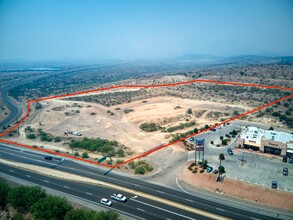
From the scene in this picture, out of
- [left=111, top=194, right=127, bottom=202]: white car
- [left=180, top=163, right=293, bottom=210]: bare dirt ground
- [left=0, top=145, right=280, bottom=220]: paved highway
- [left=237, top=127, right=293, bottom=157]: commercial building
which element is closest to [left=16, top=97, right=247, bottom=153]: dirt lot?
[left=0, top=145, right=280, bottom=220]: paved highway

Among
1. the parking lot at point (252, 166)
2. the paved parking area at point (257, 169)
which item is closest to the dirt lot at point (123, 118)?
the parking lot at point (252, 166)

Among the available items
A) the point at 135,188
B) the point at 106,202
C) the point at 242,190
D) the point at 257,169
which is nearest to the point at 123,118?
the point at 135,188

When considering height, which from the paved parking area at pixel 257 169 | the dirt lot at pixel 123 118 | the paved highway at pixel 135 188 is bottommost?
the paved highway at pixel 135 188

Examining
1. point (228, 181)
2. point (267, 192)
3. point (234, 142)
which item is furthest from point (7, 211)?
point (234, 142)

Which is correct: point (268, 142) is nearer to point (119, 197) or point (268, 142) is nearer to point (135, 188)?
point (135, 188)

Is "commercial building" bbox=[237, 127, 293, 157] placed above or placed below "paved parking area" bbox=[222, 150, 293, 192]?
above

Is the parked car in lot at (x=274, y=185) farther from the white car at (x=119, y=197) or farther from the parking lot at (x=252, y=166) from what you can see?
the white car at (x=119, y=197)

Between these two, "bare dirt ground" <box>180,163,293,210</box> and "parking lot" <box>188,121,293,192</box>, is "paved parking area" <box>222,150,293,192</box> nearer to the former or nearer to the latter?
"parking lot" <box>188,121,293,192</box>
